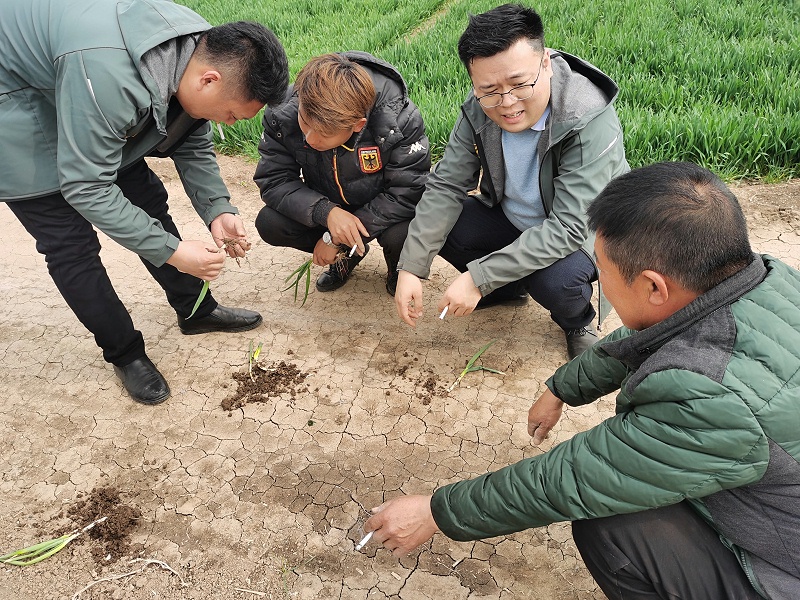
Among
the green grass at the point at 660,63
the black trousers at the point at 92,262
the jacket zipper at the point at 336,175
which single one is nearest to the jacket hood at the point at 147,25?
the black trousers at the point at 92,262

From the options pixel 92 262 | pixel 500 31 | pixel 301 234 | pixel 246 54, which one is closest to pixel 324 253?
pixel 301 234

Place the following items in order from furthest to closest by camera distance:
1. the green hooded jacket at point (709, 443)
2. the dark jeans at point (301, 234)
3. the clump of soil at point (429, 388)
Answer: the dark jeans at point (301, 234) → the clump of soil at point (429, 388) → the green hooded jacket at point (709, 443)

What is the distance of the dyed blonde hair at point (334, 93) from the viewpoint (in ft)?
8.18

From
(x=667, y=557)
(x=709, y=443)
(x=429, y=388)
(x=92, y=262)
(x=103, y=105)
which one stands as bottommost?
(x=429, y=388)

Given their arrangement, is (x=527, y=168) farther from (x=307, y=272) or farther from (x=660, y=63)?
(x=660, y=63)

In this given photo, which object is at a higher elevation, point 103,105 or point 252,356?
point 103,105

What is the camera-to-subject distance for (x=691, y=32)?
5.46 m

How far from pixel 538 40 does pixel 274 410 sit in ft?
5.67

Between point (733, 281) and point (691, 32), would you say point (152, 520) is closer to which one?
point (733, 281)

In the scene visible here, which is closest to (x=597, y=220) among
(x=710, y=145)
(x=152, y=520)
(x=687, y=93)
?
(x=152, y=520)

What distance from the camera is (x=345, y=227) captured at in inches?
113

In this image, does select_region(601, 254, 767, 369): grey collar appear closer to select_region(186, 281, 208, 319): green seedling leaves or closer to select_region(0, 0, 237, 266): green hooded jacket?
select_region(0, 0, 237, 266): green hooded jacket

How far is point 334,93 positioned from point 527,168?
0.81m

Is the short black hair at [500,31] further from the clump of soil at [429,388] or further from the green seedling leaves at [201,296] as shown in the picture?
the green seedling leaves at [201,296]
